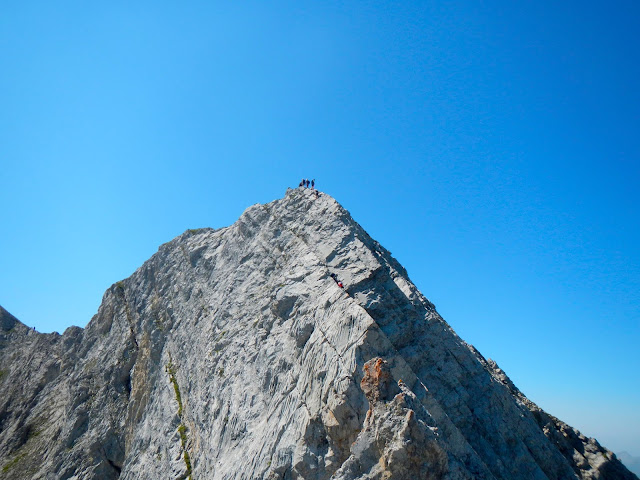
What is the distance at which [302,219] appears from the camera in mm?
43094

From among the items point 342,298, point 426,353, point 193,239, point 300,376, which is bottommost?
point 300,376

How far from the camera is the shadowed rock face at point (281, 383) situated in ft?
73.0

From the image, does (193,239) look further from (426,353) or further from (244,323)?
(426,353)

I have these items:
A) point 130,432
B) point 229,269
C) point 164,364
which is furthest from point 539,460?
point 130,432

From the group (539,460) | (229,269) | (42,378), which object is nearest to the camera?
(539,460)

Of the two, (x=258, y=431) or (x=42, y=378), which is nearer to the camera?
(x=258, y=431)

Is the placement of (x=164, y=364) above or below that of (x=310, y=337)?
above

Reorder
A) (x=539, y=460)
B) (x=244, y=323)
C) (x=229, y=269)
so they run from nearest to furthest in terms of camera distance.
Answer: (x=539, y=460) → (x=244, y=323) → (x=229, y=269)

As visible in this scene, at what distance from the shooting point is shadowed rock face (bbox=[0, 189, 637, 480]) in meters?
22.2

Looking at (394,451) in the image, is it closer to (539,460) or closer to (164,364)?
(539,460)

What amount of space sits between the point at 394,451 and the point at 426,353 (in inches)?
537

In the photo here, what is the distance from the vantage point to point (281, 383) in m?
30.3

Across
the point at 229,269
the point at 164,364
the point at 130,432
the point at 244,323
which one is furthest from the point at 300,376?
the point at 130,432

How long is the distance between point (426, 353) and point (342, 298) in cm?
778
